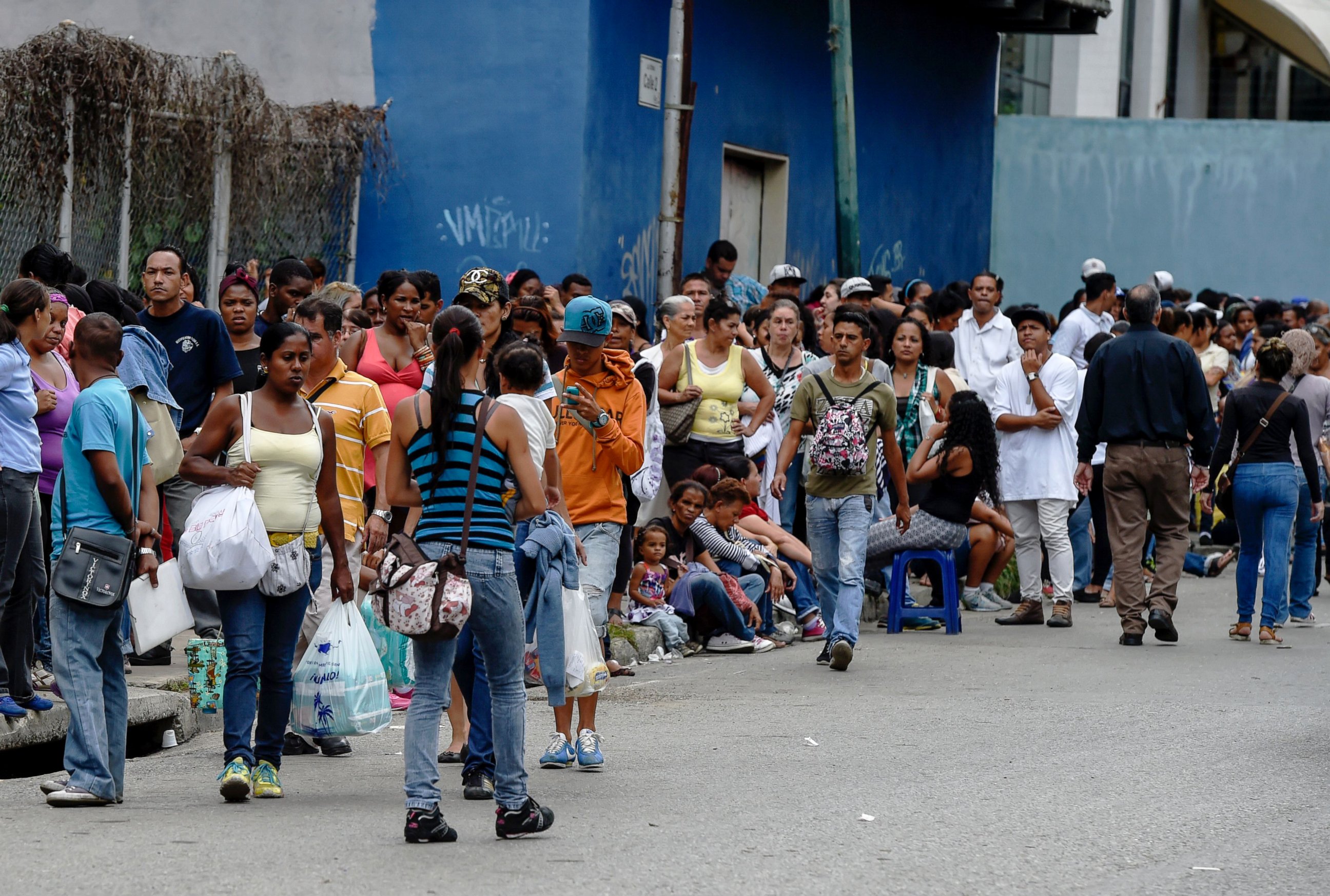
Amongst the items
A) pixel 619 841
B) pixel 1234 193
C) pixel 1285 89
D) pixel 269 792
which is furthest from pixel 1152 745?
pixel 1285 89

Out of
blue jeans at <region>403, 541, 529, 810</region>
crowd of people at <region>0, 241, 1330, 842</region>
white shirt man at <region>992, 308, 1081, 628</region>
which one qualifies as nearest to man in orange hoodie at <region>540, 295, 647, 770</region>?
crowd of people at <region>0, 241, 1330, 842</region>

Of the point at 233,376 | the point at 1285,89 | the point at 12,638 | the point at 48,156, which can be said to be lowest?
the point at 12,638

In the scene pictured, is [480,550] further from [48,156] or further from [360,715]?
[48,156]

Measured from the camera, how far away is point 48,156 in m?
12.8

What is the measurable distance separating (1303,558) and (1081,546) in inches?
76.2

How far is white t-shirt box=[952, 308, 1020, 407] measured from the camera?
1449cm

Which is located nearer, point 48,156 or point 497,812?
point 497,812

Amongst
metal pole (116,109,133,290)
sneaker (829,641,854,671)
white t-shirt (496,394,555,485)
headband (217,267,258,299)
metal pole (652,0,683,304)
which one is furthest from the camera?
metal pole (652,0,683,304)

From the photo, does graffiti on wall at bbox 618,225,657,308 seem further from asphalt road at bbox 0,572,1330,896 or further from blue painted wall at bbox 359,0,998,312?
asphalt road at bbox 0,572,1330,896

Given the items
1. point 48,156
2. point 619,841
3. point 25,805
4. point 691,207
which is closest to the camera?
point 619,841

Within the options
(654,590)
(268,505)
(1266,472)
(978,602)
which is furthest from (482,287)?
(978,602)

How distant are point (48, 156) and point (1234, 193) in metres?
15.4

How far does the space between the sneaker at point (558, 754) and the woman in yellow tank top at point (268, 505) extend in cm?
109

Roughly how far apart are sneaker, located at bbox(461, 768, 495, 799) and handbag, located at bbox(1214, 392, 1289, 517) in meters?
6.56
